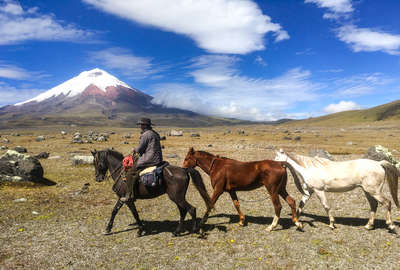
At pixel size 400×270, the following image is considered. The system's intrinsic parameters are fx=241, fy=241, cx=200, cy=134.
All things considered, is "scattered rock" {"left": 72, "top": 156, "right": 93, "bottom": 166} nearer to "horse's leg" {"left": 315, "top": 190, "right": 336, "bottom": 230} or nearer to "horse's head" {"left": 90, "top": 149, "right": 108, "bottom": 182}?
"horse's head" {"left": 90, "top": 149, "right": 108, "bottom": 182}

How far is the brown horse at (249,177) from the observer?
34.0ft

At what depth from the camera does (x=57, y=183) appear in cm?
1848

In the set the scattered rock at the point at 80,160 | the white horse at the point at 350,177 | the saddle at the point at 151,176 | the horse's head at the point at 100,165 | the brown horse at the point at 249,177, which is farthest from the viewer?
the scattered rock at the point at 80,160

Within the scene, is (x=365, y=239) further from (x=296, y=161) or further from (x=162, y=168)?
(x=162, y=168)

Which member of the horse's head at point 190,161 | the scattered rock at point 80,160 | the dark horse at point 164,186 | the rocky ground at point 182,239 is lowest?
the rocky ground at point 182,239

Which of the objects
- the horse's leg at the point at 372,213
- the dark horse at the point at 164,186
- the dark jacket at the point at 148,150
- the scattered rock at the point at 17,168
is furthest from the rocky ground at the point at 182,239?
the dark jacket at the point at 148,150

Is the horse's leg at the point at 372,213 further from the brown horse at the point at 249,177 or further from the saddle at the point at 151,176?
the saddle at the point at 151,176

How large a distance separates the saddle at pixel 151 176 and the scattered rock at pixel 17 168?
11.9m

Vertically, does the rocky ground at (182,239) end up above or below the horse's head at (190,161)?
below

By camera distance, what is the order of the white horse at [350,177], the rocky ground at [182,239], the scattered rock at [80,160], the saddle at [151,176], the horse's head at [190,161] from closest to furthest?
the rocky ground at [182,239] < the white horse at [350,177] < the saddle at [151,176] < the horse's head at [190,161] < the scattered rock at [80,160]

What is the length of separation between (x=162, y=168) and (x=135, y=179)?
1.21 m

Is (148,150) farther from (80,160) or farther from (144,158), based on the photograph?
(80,160)

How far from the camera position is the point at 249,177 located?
10.7m

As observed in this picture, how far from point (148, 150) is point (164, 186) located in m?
1.70
